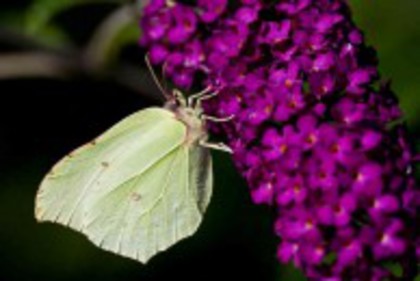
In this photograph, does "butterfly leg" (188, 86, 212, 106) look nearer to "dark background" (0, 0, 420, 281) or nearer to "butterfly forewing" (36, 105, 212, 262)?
"butterfly forewing" (36, 105, 212, 262)

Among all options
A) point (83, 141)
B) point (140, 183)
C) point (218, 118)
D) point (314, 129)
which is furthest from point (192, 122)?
point (83, 141)

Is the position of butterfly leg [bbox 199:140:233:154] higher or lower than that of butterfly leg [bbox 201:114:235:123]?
lower

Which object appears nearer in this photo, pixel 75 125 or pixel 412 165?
pixel 412 165

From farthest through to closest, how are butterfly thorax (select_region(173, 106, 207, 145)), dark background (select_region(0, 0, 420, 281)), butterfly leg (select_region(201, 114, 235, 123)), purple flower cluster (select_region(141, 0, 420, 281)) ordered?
dark background (select_region(0, 0, 420, 281)) < butterfly thorax (select_region(173, 106, 207, 145)) < butterfly leg (select_region(201, 114, 235, 123)) < purple flower cluster (select_region(141, 0, 420, 281))

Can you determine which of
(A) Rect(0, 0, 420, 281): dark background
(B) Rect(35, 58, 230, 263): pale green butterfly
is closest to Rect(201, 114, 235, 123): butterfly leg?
(B) Rect(35, 58, 230, 263): pale green butterfly

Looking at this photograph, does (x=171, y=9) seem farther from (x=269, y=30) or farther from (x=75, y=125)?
(x=75, y=125)

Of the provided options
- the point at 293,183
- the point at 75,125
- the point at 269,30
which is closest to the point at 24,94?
the point at 75,125
